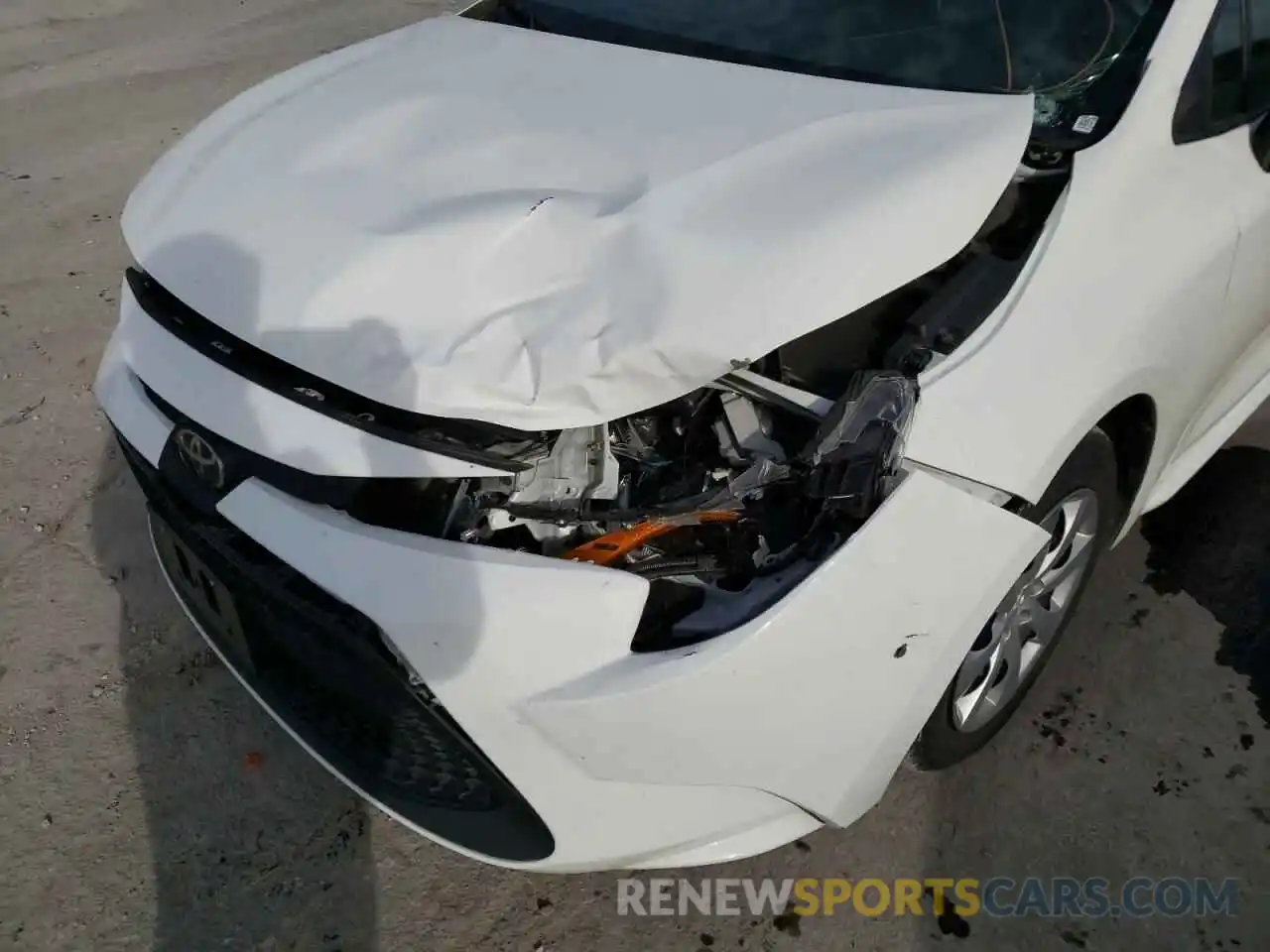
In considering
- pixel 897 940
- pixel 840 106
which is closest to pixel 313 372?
pixel 840 106

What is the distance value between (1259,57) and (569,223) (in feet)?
4.90

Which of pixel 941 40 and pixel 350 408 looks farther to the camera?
pixel 941 40

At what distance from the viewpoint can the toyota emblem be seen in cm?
172

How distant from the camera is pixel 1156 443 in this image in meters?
2.08

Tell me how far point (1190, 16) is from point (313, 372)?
177 centimetres

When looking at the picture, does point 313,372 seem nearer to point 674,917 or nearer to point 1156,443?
point 674,917

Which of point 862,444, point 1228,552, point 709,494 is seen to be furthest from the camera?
point 1228,552

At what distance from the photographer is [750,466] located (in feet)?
5.65

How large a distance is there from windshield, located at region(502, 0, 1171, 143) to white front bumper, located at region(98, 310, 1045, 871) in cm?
94

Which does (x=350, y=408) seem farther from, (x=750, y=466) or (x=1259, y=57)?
(x=1259, y=57)

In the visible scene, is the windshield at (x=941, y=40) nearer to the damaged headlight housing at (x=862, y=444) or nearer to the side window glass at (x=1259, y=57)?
the side window glass at (x=1259, y=57)

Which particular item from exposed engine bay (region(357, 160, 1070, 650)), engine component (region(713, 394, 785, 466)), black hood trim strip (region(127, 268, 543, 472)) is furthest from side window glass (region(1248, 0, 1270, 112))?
black hood trim strip (region(127, 268, 543, 472))

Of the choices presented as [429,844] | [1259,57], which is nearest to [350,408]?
[429,844]

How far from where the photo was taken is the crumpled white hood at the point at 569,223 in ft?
5.29
